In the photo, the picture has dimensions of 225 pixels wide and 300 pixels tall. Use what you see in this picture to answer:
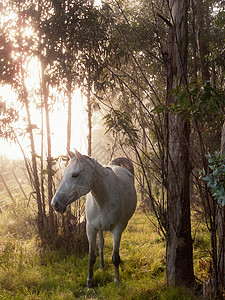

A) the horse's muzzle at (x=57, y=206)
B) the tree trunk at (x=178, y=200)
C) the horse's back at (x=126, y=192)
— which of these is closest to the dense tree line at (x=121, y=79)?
the tree trunk at (x=178, y=200)

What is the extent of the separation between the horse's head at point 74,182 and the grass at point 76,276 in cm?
107

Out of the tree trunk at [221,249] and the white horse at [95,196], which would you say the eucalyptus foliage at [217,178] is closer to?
the tree trunk at [221,249]

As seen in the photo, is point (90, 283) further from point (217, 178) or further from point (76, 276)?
point (217, 178)

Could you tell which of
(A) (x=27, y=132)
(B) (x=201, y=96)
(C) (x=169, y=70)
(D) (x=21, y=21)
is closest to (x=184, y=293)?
(B) (x=201, y=96)

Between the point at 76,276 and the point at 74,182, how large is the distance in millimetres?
1633

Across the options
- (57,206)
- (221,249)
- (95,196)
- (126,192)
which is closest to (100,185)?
(95,196)

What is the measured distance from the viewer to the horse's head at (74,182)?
9.33ft

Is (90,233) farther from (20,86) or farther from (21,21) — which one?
(21,21)

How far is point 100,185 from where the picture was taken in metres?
3.29

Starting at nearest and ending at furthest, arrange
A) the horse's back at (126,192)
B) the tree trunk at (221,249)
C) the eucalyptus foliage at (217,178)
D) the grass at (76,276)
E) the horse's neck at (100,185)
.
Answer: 1. the eucalyptus foliage at (217,178)
2. the tree trunk at (221,249)
3. the grass at (76,276)
4. the horse's neck at (100,185)
5. the horse's back at (126,192)

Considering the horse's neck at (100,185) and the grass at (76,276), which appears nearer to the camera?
the grass at (76,276)

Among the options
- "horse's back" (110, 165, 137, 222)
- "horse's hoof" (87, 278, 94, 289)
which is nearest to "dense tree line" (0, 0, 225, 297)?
"horse's back" (110, 165, 137, 222)

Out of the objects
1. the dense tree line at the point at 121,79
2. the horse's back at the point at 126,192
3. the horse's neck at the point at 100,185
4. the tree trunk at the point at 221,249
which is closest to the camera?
the tree trunk at the point at 221,249

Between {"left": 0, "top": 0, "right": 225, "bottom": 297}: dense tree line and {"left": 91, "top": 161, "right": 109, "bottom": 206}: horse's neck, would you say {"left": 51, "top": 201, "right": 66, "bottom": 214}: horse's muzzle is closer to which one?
{"left": 91, "top": 161, "right": 109, "bottom": 206}: horse's neck
